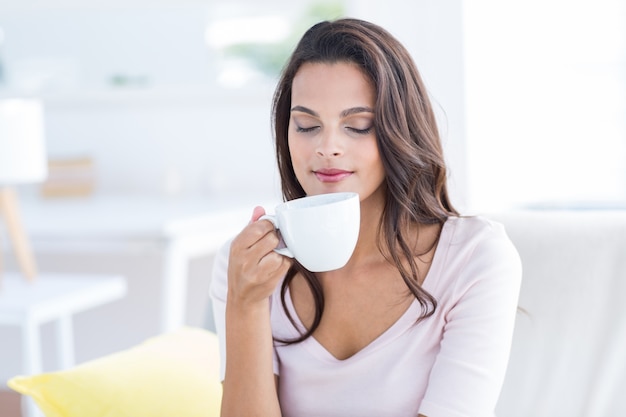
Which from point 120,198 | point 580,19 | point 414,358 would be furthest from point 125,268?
point 414,358

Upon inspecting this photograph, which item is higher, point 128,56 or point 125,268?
point 128,56

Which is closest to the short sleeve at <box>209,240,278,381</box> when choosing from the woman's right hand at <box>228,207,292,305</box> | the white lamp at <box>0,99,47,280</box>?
the woman's right hand at <box>228,207,292,305</box>

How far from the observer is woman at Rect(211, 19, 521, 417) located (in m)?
1.41

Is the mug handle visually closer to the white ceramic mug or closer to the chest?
the white ceramic mug

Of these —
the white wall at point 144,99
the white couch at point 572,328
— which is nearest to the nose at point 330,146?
the white couch at point 572,328

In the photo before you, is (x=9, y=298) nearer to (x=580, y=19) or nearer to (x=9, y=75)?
(x=9, y=75)

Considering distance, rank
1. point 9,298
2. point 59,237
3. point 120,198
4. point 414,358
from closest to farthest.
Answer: point 414,358, point 9,298, point 59,237, point 120,198

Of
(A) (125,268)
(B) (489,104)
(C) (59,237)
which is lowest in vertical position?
(A) (125,268)

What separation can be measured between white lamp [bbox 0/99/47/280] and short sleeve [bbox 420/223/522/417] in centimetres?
187

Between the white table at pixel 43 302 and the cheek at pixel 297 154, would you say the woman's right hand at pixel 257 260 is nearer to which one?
the cheek at pixel 297 154

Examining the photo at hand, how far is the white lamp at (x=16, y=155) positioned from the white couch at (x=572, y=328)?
1794mm

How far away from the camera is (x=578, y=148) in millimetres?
3316

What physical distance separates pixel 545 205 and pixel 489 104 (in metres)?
1.31

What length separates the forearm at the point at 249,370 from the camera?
1438 millimetres
